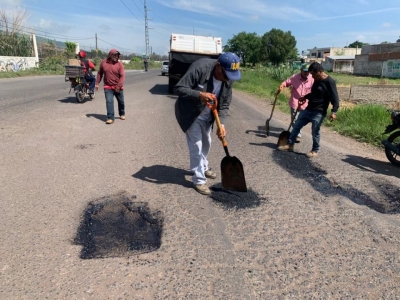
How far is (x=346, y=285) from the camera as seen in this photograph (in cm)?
244

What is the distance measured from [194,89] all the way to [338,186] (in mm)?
2507

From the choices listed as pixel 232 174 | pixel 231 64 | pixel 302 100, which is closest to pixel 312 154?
pixel 302 100

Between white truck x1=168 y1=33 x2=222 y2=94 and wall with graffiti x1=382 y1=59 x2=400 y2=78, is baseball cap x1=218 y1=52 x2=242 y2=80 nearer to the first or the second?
white truck x1=168 y1=33 x2=222 y2=94

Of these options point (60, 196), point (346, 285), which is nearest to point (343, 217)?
point (346, 285)

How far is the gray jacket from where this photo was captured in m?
3.47

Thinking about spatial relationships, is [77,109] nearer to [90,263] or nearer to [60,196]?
[60,196]

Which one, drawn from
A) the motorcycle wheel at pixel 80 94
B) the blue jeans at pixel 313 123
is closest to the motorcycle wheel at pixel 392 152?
the blue jeans at pixel 313 123

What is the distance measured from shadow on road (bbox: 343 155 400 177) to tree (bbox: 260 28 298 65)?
67.2 m

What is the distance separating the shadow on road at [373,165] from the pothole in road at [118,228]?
3809 mm

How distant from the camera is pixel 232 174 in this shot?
397 cm

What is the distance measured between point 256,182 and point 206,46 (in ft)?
40.3

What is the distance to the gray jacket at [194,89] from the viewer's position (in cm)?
347

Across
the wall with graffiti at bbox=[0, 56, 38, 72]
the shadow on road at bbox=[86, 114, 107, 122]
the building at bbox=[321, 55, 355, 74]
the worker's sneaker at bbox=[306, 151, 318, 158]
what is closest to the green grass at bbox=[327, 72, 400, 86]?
the worker's sneaker at bbox=[306, 151, 318, 158]

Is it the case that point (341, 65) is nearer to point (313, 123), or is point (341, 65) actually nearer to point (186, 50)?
point (186, 50)
